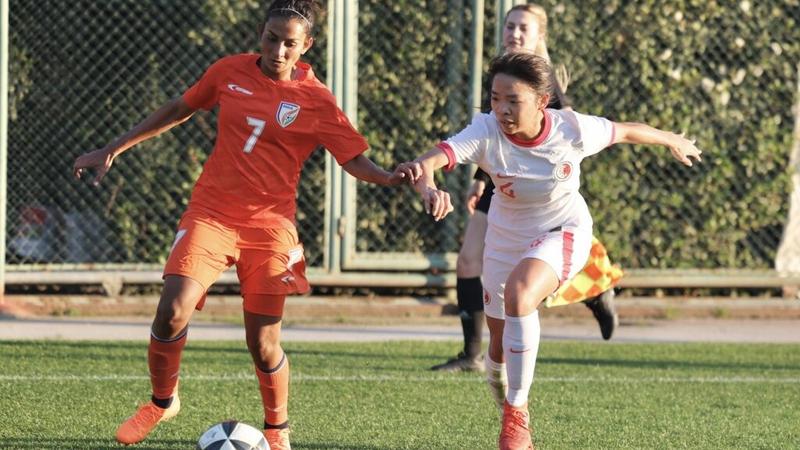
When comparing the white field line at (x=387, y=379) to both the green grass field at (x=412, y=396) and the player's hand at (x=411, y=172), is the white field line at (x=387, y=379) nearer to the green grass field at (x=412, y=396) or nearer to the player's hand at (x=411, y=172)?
the green grass field at (x=412, y=396)

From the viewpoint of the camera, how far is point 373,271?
10.7 meters

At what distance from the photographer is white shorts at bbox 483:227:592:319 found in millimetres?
5737

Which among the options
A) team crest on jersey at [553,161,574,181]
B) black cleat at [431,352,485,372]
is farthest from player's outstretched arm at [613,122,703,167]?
black cleat at [431,352,485,372]

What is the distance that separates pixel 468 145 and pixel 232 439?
146cm

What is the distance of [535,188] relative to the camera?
5.75 metres

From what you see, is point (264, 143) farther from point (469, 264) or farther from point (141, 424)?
point (469, 264)

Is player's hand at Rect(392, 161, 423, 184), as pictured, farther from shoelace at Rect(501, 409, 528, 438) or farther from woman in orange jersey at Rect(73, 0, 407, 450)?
shoelace at Rect(501, 409, 528, 438)

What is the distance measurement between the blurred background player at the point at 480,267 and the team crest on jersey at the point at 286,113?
1.76 meters

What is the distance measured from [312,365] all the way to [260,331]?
2521 mm

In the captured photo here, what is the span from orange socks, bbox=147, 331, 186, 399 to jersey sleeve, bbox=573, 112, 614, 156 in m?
1.78

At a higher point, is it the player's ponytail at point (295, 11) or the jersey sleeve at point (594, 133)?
the player's ponytail at point (295, 11)

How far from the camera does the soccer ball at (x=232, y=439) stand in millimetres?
5105

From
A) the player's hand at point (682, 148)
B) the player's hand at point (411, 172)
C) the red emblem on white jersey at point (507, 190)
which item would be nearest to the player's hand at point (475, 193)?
the red emblem on white jersey at point (507, 190)

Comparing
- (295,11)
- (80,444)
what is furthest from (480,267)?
(80,444)
